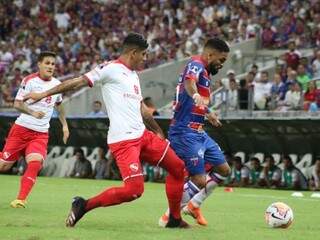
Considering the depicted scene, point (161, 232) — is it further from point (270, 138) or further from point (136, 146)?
point (270, 138)

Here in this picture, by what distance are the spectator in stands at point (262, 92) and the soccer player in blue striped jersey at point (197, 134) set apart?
1280 centimetres

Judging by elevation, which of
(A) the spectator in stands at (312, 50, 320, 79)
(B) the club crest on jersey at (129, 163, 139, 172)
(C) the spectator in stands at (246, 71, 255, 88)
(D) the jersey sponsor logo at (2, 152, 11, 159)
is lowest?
(D) the jersey sponsor logo at (2, 152, 11, 159)

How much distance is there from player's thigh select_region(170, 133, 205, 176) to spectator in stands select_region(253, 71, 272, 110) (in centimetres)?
1310

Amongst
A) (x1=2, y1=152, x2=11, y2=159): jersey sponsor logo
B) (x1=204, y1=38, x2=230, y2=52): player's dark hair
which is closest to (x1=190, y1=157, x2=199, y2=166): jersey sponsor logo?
(x1=204, y1=38, x2=230, y2=52): player's dark hair

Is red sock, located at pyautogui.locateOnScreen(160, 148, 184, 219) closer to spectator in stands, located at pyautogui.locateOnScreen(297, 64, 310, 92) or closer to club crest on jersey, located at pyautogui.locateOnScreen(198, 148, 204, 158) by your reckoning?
club crest on jersey, located at pyautogui.locateOnScreen(198, 148, 204, 158)

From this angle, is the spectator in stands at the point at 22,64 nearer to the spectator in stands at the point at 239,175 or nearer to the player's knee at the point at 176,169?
the spectator in stands at the point at 239,175

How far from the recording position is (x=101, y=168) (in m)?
27.1

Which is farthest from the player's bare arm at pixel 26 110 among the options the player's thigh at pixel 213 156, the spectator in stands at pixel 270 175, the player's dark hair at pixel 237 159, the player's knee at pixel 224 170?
the player's dark hair at pixel 237 159

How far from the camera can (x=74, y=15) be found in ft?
134

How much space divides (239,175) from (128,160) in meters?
13.6

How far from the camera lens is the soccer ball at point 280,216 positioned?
11602 mm

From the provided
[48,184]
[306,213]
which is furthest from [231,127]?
[306,213]

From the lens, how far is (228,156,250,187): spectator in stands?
23891 mm

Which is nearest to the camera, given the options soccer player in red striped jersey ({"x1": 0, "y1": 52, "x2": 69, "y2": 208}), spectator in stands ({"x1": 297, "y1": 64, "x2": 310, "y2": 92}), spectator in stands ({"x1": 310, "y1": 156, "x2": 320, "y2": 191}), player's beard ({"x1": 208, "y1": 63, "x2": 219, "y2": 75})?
player's beard ({"x1": 208, "y1": 63, "x2": 219, "y2": 75})
